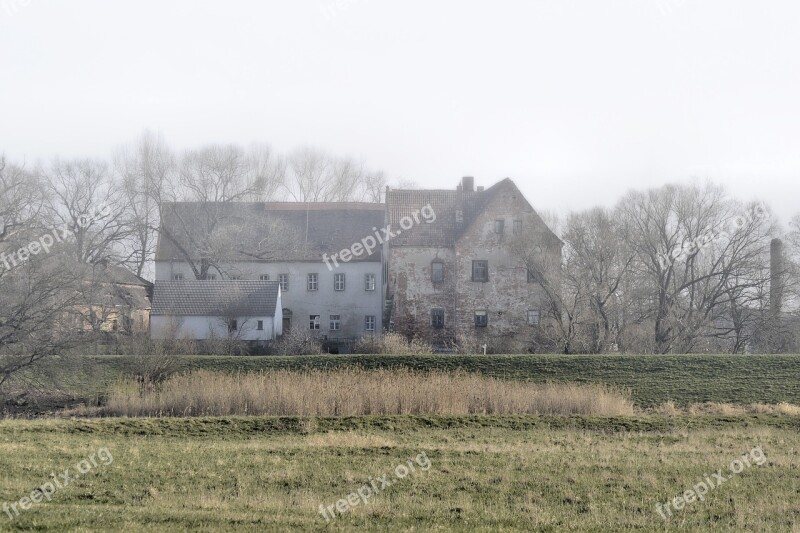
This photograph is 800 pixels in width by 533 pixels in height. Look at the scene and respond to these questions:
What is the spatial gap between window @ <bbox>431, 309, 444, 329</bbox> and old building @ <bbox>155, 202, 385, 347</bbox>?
7.22 meters

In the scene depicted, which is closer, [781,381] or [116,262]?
[781,381]

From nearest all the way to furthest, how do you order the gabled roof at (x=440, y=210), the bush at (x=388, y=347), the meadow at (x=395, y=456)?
the meadow at (x=395, y=456)
the bush at (x=388, y=347)
the gabled roof at (x=440, y=210)

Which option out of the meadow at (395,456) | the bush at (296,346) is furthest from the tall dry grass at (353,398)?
the bush at (296,346)

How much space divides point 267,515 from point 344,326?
41.9 m

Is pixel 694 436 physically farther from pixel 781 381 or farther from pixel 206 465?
pixel 781 381

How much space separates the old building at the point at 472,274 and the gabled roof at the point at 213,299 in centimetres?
717

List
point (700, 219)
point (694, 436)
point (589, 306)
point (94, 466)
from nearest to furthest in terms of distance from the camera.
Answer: point (94, 466) < point (694, 436) < point (589, 306) < point (700, 219)

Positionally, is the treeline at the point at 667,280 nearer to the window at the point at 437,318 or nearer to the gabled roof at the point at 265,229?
the window at the point at 437,318

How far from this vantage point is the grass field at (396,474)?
10.4 metres

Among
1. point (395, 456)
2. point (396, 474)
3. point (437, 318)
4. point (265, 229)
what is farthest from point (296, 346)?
point (396, 474)

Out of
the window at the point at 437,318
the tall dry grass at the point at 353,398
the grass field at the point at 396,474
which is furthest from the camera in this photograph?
the window at the point at 437,318

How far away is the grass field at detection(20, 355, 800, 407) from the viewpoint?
3005 centimetres

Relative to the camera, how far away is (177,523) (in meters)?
9.83

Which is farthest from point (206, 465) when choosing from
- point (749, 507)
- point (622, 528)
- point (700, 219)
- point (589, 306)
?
point (700, 219)
